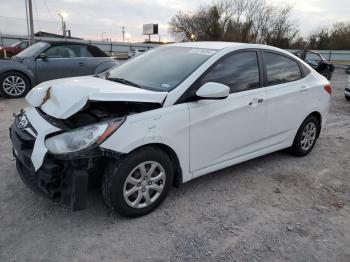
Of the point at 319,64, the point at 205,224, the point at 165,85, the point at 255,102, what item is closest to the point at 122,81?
the point at 165,85

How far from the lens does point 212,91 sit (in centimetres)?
329

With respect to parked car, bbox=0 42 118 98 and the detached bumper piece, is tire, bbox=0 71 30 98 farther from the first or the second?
the detached bumper piece

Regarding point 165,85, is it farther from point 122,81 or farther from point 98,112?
point 98,112

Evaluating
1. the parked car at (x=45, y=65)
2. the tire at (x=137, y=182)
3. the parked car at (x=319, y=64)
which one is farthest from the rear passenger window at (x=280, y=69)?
the parked car at (x=319, y=64)

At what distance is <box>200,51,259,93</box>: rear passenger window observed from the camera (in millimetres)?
3671

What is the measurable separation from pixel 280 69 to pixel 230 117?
1251mm

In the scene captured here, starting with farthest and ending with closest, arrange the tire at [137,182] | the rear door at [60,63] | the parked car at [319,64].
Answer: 1. the parked car at [319,64]
2. the rear door at [60,63]
3. the tire at [137,182]

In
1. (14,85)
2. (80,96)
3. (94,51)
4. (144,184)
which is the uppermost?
(94,51)

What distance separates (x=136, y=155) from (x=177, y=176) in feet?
2.12

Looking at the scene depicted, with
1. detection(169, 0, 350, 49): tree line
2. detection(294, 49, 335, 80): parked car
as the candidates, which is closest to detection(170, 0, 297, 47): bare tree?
detection(169, 0, 350, 49): tree line

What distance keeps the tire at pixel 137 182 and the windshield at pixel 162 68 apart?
733 millimetres

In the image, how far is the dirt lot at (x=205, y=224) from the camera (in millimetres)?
2816

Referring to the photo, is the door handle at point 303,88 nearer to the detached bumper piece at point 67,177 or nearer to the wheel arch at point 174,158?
the wheel arch at point 174,158

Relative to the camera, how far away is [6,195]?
3.61 meters
